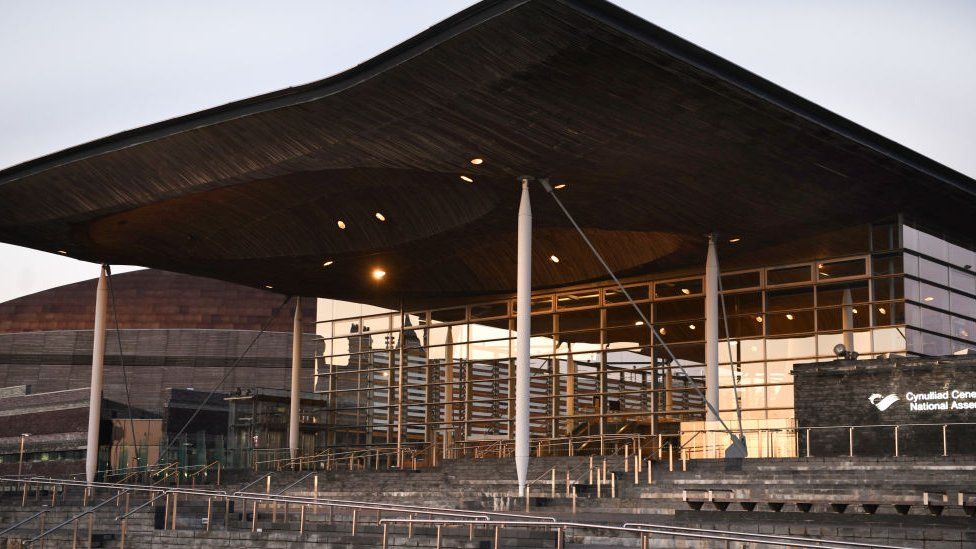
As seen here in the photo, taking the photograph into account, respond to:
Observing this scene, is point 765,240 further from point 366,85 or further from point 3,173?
point 3,173

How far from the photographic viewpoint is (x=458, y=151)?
24.6 m

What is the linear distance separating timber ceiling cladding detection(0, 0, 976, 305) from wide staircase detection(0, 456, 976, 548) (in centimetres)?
637

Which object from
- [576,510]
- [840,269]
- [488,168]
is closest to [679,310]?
[840,269]

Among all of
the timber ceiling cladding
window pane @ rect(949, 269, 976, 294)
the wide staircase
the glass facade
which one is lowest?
the wide staircase

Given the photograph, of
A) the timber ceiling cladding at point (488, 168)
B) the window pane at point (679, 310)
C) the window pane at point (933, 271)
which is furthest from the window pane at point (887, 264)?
the window pane at point (679, 310)

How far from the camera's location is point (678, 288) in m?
35.1

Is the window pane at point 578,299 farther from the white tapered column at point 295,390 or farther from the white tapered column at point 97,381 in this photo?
the white tapered column at point 97,381

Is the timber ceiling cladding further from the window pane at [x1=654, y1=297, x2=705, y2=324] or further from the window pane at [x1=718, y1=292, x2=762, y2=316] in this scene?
the window pane at [x1=718, y1=292, x2=762, y2=316]

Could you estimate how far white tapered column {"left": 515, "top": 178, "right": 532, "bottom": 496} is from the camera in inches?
1013

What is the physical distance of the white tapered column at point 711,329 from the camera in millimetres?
30906

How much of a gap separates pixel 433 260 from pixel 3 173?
503 inches

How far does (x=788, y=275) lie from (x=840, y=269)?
5.33ft

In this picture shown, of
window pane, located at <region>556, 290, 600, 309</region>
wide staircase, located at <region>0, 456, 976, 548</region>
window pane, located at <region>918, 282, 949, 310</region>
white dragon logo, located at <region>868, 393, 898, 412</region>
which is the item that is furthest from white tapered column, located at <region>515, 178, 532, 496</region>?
window pane, located at <region>556, 290, 600, 309</region>

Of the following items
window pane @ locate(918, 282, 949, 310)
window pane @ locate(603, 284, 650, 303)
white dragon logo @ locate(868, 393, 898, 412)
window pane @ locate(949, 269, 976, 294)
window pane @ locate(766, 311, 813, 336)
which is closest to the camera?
white dragon logo @ locate(868, 393, 898, 412)
